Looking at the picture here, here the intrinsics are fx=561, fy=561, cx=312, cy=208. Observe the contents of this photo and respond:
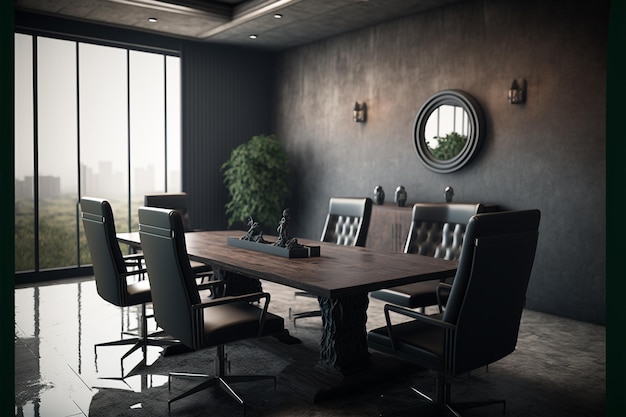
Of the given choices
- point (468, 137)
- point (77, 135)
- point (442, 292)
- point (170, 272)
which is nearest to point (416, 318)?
point (442, 292)

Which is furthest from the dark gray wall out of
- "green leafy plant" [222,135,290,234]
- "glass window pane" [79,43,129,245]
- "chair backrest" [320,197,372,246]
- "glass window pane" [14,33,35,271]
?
"glass window pane" [79,43,129,245]

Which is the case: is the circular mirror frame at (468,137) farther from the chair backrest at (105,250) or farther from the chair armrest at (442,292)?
the chair backrest at (105,250)

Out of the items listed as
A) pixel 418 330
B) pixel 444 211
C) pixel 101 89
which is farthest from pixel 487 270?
pixel 101 89

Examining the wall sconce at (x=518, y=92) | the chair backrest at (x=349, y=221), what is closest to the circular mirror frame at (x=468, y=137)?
the wall sconce at (x=518, y=92)

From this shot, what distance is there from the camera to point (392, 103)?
22.6 ft

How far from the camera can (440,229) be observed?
435 cm

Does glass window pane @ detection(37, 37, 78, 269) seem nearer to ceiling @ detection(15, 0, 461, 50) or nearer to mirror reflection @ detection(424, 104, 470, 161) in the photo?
ceiling @ detection(15, 0, 461, 50)

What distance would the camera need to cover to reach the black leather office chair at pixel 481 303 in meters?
2.54

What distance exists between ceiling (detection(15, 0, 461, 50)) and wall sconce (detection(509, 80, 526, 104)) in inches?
49.9

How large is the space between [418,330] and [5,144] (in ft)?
7.01

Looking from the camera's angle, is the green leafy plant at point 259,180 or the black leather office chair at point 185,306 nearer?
the black leather office chair at point 185,306

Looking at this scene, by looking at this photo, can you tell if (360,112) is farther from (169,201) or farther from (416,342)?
(416,342)

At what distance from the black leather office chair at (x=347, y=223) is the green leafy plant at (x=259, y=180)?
8.70 ft

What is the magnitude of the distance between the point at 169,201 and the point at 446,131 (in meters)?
3.10
